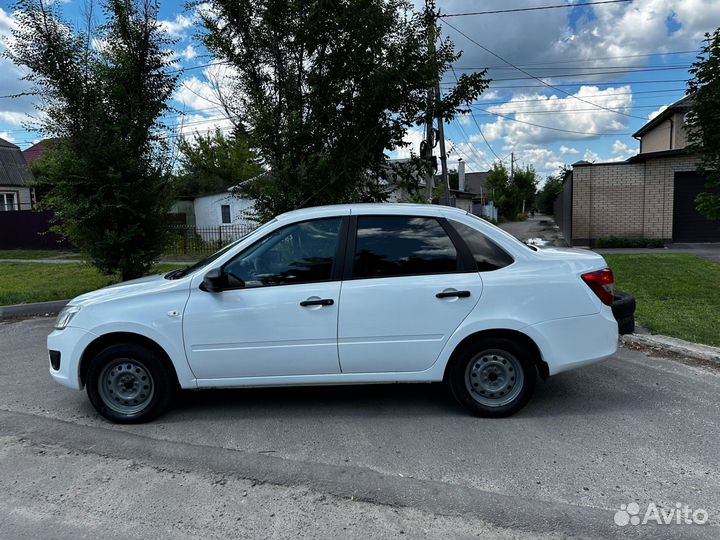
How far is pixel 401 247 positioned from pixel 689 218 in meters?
17.1

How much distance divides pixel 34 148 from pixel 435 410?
160 ft

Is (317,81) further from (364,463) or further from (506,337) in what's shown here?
(364,463)

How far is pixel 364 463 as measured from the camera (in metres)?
3.65

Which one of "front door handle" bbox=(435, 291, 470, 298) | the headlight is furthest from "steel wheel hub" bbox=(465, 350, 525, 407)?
the headlight

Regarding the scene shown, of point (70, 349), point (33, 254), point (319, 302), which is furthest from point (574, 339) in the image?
point (33, 254)

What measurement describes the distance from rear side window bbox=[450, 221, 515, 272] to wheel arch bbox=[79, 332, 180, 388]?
264 centimetres

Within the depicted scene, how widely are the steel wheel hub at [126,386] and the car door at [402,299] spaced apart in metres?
1.68

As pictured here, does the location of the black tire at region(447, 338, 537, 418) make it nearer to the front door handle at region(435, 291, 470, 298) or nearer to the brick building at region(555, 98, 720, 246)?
the front door handle at region(435, 291, 470, 298)

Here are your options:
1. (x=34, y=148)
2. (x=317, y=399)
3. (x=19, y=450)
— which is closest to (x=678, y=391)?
(x=317, y=399)

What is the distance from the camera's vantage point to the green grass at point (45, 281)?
10156 mm

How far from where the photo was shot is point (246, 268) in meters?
4.29

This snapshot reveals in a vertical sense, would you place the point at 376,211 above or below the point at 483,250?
A: above

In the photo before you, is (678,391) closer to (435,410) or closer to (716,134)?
(435,410)

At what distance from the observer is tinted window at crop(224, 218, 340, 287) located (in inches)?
168
